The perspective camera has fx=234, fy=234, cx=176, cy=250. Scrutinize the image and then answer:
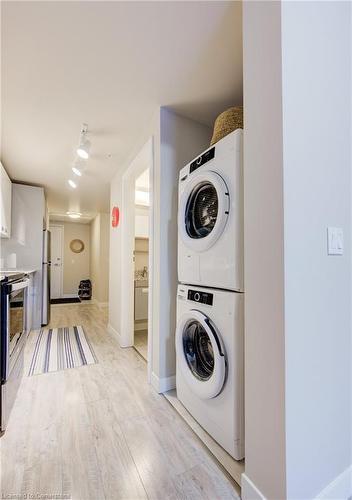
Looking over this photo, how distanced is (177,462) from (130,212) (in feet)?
7.80

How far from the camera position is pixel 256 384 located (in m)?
0.97

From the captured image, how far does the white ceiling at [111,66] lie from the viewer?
3.86 ft

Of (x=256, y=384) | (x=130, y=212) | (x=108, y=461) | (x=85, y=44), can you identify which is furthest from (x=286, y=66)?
(x=130, y=212)

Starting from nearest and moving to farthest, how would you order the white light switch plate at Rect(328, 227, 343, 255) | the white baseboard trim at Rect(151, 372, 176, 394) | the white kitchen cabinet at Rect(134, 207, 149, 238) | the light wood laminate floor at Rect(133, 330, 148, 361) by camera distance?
1. the white light switch plate at Rect(328, 227, 343, 255)
2. the white baseboard trim at Rect(151, 372, 176, 394)
3. the light wood laminate floor at Rect(133, 330, 148, 361)
4. the white kitchen cabinet at Rect(134, 207, 149, 238)

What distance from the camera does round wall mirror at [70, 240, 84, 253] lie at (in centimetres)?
681

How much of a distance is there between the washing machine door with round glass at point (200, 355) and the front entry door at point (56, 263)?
19.5ft

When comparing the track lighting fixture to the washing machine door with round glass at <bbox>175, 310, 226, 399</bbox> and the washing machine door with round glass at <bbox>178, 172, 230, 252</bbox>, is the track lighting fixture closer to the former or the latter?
the washing machine door with round glass at <bbox>178, 172, 230, 252</bbox>

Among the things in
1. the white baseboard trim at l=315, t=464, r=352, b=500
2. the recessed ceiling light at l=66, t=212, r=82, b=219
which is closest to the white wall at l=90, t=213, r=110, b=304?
the recessed ceiling light at l=66, t=212, r=82, b=219

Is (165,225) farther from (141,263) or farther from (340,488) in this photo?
(141,263)

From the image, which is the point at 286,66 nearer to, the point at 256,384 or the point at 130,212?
the point at 256,384

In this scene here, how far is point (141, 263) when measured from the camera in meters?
4.25

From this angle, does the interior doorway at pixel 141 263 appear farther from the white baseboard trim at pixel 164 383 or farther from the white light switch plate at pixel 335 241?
the white light switch plate at pixel 335 241

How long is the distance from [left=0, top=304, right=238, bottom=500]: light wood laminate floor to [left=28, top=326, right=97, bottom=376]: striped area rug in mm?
278

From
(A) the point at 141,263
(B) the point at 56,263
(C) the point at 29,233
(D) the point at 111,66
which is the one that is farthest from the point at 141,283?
(B) the point at 56,263
